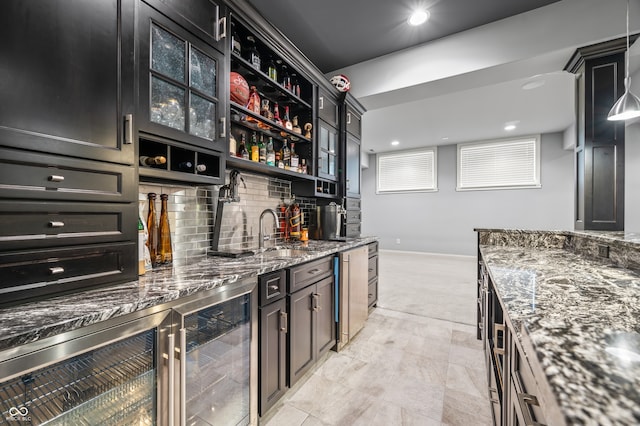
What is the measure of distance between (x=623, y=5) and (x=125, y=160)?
3.46m

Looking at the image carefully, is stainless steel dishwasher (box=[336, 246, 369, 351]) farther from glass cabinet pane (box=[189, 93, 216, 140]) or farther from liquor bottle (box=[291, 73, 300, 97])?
liquor bottle (box=[291, 73, 300, 97])

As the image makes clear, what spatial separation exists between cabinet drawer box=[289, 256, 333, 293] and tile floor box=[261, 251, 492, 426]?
A: 0.71 meters

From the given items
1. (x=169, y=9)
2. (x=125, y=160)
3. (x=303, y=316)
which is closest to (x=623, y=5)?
(x=169, y=9)

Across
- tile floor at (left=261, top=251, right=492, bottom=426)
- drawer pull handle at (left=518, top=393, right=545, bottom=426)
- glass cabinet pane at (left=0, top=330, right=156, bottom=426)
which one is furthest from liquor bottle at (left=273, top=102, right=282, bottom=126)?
drawer pull handle at (left=518, top=393, right=545, bottom=426)

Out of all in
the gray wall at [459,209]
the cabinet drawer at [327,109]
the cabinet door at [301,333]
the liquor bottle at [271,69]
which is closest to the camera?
the cabinet door at [301,333]

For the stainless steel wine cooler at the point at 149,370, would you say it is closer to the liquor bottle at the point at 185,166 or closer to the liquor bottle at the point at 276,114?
the liquor bottle at the point at 185,166

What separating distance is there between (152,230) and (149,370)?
29.8 inches

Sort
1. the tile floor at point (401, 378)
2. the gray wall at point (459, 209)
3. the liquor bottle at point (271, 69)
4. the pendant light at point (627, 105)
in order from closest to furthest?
the tile floor at point (401, 378)
the pendant light at point (627, 105)
the liquor bottle at point (271, 69)
the gray wall at point (459, 209)

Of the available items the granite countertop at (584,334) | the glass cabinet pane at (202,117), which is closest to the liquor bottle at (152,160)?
the glass cabinet pane at (202,117)

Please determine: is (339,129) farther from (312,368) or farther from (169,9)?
(312,368)

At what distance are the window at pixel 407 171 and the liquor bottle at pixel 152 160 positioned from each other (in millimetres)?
6771

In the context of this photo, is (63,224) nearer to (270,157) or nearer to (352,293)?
(270,157)

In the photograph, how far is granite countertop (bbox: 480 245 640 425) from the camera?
348 mm

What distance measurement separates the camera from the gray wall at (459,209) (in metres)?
5.75
